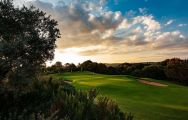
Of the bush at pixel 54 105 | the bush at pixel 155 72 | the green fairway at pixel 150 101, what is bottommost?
the green fairway at pixel 150 101

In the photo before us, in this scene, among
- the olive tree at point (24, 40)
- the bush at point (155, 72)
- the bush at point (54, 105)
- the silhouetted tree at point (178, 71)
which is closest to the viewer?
the bush at point (54, 105)

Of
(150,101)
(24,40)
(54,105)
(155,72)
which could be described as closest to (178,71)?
(155,72)

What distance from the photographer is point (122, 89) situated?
126 ft

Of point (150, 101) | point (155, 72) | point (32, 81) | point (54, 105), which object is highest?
point (155, 72)

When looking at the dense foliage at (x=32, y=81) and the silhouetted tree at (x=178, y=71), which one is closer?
the dense foliage at (x=32, y=81)

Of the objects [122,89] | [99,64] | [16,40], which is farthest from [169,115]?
[99,64]

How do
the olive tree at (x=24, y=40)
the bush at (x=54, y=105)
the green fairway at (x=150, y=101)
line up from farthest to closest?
the green fairway at (x=150, y=101), the olive tree at (x=24, y=40), the bush at (x=54, y=105)

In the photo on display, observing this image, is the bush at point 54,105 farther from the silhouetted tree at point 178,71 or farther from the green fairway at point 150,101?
the silhouetted tree at point 178,71

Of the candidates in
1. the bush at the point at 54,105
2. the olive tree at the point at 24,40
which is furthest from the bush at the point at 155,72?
the bush at the point at 54,105

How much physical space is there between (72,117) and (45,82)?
4854 millimetres

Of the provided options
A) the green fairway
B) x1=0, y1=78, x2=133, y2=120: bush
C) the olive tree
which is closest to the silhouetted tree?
the green fairway

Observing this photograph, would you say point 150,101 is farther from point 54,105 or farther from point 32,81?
point 54,105

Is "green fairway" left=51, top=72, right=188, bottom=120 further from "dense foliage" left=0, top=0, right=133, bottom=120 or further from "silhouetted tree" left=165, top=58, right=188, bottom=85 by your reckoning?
"silhouetted tree" left=165, top=58, right=188, bottom=85

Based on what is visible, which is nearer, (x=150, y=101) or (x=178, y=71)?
(x=150, y=101)
